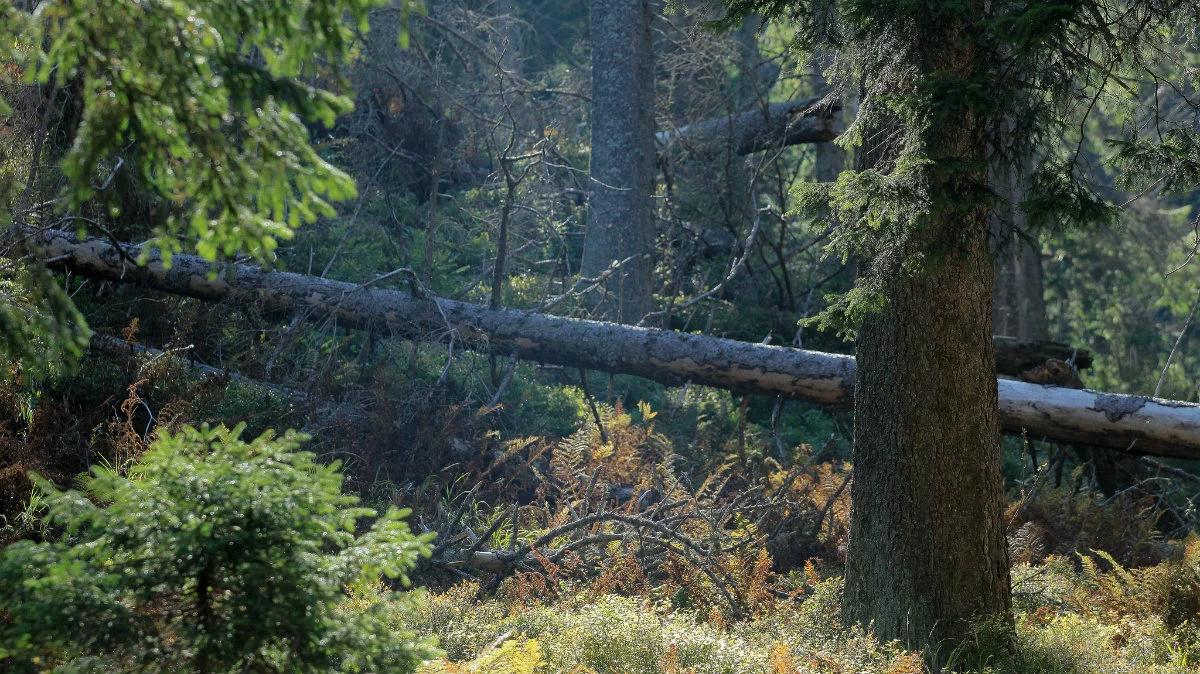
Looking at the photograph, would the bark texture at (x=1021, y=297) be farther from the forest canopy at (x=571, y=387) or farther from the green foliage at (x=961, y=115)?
the green foliage at (x=961, y=115)

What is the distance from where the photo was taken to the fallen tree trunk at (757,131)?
41.4ft

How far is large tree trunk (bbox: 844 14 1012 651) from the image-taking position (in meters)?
5.97

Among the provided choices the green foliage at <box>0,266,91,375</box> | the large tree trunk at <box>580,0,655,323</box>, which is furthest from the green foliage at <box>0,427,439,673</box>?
the large tree trunk at <box>580,0,655,323</box>

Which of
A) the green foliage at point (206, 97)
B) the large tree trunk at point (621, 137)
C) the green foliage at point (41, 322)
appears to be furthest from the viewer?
the large tree trunk at point (621, 137)

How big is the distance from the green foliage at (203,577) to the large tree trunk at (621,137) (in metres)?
10.3

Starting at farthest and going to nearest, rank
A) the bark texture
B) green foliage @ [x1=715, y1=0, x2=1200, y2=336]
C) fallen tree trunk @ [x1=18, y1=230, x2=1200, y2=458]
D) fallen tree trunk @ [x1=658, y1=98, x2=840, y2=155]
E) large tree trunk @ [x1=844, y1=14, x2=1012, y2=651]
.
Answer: the bark texture → fallen tree trunk @ [x1=658, y1=98, x2=840, y2=155] → fallen tree trunk @ [x1=18, y1=230, x2=1200, y2=458] → large tree trunk @ [x1=844, y1=14, x2=1012, y2=651] → green foliage @ [x1=715, y1=0, x2=1200, y2=336]

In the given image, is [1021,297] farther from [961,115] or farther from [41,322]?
[41,322]

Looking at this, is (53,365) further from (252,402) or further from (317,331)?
(317,331)

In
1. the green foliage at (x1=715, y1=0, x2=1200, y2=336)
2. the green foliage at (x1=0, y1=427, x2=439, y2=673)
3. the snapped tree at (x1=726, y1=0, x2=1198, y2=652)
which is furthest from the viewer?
the snapped tree at (x1=726, y1=0, x2=1198, y2=652)

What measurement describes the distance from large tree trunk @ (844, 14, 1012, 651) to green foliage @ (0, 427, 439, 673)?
3.47 meters

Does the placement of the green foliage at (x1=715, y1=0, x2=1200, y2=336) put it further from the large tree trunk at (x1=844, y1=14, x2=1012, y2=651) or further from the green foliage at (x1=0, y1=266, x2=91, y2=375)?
the green foliage at (x1=0, y1=266, x2=91, y2=375)

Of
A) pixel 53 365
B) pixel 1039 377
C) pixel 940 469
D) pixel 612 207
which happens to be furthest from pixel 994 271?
pixel 612 207

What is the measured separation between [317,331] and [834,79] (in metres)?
5.98

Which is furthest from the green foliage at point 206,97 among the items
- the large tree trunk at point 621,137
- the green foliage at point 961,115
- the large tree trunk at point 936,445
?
the large tree trunk at point 621,137
